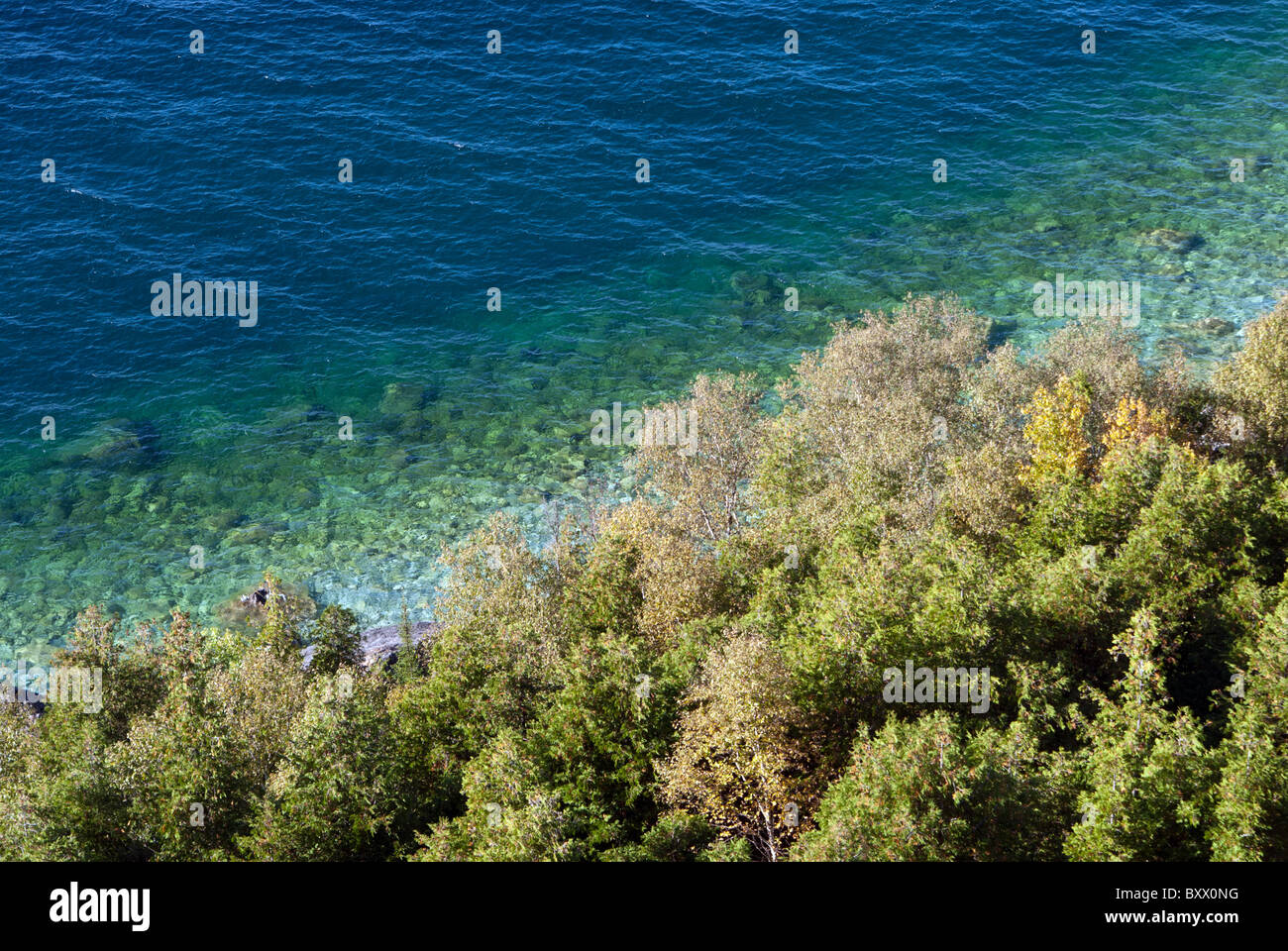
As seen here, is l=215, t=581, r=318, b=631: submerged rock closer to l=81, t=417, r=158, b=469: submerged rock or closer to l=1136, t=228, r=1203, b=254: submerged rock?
l=81, t=417, r=158, b=469: submerged rock

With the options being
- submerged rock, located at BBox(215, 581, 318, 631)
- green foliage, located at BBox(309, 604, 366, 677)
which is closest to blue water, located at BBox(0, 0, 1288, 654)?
submerged rock, located at BBox(215, 581, 318, 631)

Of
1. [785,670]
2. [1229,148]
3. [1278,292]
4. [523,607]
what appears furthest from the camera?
[1229,148]

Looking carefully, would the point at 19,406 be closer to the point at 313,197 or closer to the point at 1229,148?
the point at 313,197

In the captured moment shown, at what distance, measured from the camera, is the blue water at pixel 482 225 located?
7075 centimetres

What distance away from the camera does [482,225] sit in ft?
308

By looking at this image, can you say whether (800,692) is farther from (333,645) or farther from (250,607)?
(250,607)

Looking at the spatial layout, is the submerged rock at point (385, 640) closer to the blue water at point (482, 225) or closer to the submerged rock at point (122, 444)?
the blue water at point (482, 225)

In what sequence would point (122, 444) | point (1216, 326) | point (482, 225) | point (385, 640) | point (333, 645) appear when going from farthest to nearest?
point (482, 225)
point (122, 444)
point (1216, 326)
point (385, 640)
point (333, 645)

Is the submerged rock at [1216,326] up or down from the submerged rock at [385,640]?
up

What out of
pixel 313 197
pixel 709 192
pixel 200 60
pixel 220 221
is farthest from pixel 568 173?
pixel 200 60

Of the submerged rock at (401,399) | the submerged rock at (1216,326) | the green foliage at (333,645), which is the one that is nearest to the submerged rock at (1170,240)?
the submerged rock at (1216,326)

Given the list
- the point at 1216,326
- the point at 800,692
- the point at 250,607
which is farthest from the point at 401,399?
the point at 1216,326
